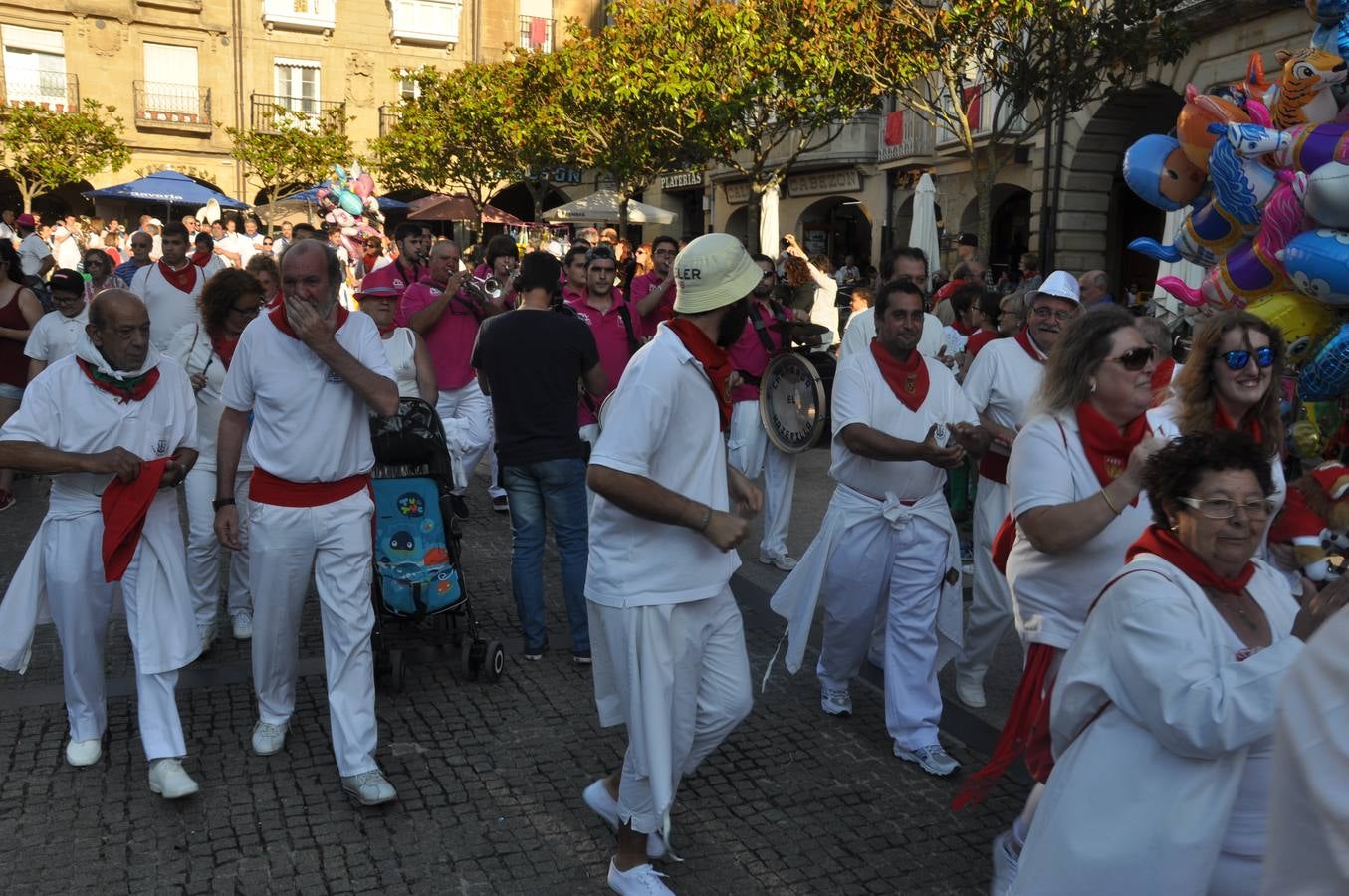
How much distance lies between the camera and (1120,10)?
1453cm

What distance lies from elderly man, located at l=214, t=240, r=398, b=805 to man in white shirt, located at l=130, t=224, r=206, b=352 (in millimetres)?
4425

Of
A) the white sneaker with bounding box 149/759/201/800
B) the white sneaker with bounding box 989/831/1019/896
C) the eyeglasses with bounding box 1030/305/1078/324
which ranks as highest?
the eyeglasses with bounding box 1030/305/1078/324

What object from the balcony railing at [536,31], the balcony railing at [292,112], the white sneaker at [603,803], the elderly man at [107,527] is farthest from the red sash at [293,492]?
the balcony railing at [536,31]

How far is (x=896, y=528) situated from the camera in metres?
5.07

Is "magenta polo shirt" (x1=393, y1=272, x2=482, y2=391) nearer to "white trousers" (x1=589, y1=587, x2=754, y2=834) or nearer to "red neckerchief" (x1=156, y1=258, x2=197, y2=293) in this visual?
"red neckerchief" (x1=156, y1=258, x2=197, y2=293)

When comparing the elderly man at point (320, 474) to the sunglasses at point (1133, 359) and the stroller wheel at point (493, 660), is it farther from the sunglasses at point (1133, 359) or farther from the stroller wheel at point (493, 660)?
the sunglasses at point (1133, 359)

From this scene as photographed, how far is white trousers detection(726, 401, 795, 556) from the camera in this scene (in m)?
8.16

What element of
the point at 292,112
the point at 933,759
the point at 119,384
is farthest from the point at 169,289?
the point at 292,112

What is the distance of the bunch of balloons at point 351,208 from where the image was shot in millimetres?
15867

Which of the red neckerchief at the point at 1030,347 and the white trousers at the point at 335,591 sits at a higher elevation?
the red neckerchief at the point at 1030,347

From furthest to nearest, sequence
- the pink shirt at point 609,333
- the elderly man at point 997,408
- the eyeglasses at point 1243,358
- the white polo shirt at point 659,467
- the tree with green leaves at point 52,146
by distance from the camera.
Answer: the tree with green leaves at point 52,146 < the pink shirt at point 609,333 < the elderly man at point 997,408 < the eyeglasses at point 1243,358 < the white polo shirt at point 659,467

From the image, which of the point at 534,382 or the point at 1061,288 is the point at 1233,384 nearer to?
the point at 1061,288

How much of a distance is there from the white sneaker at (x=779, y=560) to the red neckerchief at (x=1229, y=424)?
4.27m

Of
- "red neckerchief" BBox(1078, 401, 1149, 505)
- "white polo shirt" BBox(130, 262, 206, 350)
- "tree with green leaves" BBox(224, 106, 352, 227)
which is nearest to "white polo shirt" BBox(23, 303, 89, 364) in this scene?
"white polo shirt" BBox(130, 262, 206, 350)
